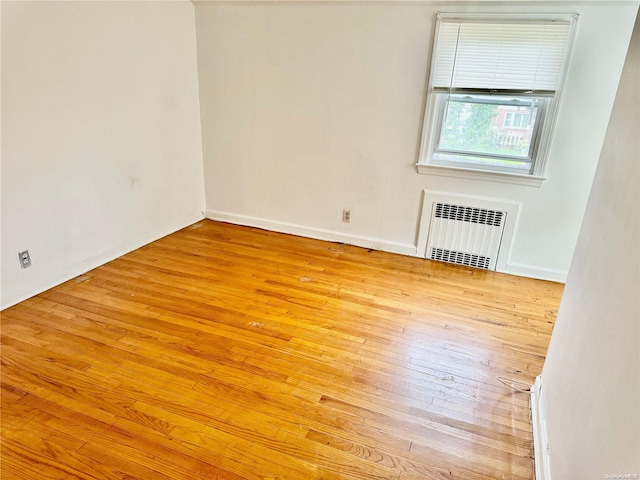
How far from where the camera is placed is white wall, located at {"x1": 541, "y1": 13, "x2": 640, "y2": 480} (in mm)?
985

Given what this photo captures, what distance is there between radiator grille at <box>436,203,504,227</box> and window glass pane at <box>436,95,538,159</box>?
441 mm

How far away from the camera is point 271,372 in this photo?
6.91 ft

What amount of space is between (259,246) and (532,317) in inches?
88.6

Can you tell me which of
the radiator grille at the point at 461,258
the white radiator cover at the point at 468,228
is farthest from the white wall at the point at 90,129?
the radiator grille at the point at 461,258

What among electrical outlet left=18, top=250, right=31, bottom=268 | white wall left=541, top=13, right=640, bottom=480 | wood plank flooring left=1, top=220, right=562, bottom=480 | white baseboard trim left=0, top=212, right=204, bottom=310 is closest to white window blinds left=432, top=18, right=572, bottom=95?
wood plank flooring left=1, top=220, right=562, bottom=480

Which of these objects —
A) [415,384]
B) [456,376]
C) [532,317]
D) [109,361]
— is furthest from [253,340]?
[532,317]

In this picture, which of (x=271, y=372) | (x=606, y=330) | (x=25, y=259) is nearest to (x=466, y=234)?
(x=271, y=372)

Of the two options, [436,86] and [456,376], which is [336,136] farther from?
[456,376]

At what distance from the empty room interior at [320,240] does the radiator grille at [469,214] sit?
0.06 ft

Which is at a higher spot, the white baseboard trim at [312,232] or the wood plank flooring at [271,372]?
the white baseboard trim at [312,232]

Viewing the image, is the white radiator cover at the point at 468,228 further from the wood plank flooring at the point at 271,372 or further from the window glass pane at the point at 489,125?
the window glass pane at the point at 489,125

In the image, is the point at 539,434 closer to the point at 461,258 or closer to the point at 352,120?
the point at 461,258

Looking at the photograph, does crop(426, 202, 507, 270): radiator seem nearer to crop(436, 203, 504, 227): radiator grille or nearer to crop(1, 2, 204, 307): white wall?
crop(436, 203, 504, 227): radiator grille

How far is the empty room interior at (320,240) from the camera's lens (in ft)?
5.22
